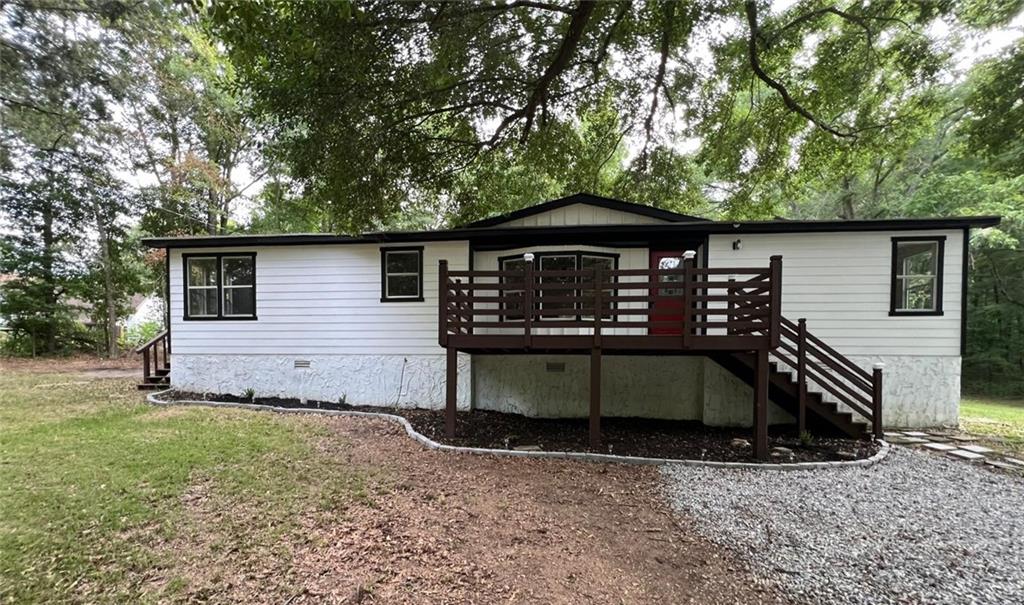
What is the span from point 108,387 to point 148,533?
896 centimetres

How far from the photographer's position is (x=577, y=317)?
6.13 meters

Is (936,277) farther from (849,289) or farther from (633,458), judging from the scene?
(633,458)

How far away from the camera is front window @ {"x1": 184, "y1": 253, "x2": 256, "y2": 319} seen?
8.67m

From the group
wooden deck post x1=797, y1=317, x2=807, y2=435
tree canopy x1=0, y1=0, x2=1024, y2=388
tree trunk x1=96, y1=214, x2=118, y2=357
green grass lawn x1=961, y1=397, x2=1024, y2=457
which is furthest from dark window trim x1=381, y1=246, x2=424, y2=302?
tree trunk x1=96, y1=214, x2=118, y2=357

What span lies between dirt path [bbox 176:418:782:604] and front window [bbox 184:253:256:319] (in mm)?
6270

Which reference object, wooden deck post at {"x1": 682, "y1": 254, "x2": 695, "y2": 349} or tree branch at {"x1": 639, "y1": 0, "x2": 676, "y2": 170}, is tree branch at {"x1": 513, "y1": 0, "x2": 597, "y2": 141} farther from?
wooden deck post at {"x1": 682, "y1": 254, "x2": 695, "y2": 349}

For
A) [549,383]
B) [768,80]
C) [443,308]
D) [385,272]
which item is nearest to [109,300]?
[385,272]

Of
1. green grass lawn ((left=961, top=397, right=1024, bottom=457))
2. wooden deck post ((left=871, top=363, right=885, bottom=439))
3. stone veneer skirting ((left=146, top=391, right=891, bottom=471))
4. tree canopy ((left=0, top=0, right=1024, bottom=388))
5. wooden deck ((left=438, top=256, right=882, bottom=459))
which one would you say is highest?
tree canopy ((left=0, top=0, right=1024, bottom=388))

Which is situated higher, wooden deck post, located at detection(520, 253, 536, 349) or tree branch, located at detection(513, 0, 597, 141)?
tree branch, located at detection(513, 0, 597, 141)

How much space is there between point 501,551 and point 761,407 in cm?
403

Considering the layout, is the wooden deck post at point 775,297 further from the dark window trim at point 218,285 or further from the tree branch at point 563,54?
the dark window trim at point 218,285

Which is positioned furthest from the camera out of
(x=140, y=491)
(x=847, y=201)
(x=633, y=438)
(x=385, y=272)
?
(x=847, y=201)

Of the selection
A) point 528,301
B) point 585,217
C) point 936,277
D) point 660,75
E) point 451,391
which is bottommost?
point 451,391

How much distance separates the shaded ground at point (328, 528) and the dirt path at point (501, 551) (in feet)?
0.05
